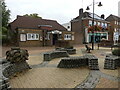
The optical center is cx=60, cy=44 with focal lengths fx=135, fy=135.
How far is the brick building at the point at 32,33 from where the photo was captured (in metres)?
22.3

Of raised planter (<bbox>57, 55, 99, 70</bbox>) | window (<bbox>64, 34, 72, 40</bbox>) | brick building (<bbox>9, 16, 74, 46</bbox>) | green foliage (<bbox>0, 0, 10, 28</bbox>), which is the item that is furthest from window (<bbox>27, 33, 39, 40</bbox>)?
raised planter (<bbox>57, 55, 99, 70</bbox>)

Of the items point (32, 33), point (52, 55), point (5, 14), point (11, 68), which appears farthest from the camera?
point (5, 14)

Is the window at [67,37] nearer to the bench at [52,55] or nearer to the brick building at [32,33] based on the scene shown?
the brick building at [32,33]

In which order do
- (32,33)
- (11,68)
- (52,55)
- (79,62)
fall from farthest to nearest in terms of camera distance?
(32,33), (52,55), (79,62), (11,68)

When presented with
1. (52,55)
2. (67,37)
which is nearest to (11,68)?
(52,55)

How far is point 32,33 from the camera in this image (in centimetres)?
2325

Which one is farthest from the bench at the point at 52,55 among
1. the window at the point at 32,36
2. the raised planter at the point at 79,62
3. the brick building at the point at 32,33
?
the window at the point at 32,36

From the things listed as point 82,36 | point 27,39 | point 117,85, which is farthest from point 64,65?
point 82,36

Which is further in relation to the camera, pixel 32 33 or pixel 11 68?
pixel 32 33

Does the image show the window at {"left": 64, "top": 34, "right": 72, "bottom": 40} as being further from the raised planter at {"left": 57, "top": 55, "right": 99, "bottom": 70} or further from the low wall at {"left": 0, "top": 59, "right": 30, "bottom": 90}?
the low wall at {"left": 0, "top": 59, "right": 30, "bottom": 90}

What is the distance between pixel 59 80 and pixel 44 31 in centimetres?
2050

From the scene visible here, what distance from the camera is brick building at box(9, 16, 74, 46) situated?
2227 centimetres

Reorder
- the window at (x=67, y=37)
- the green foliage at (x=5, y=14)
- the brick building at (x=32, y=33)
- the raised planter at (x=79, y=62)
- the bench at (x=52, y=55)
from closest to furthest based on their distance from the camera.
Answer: the raised planter at (x=79, y=62)
the bench at (x=52, y=55)
the brick building at (x=32, y=33)
the green foliage at (x=5, y=14)
the window at (x=67, y=37)

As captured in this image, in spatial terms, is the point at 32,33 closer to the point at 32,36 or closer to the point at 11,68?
the point at 32,36
